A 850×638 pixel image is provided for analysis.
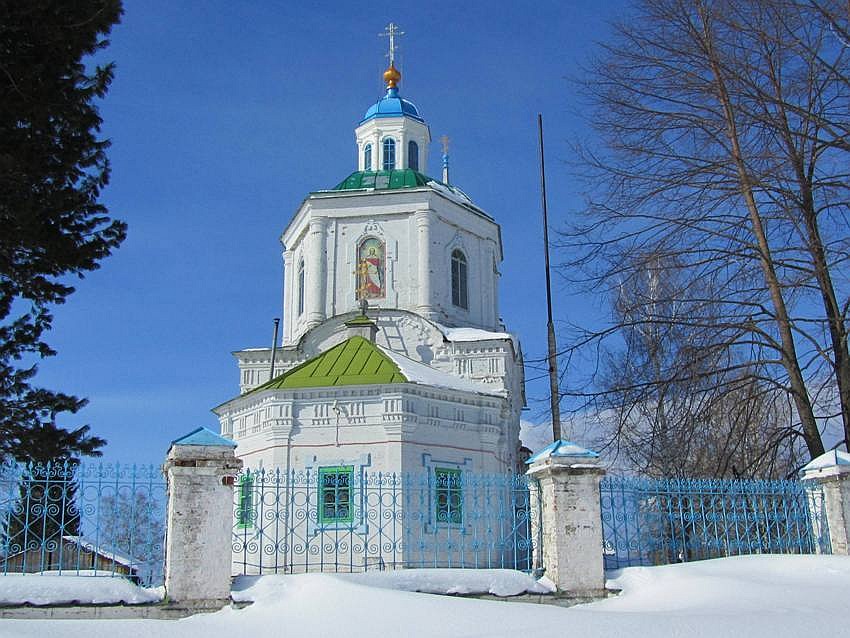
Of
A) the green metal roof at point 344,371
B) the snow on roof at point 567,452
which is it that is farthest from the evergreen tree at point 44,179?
the snow on roof at point 567,452

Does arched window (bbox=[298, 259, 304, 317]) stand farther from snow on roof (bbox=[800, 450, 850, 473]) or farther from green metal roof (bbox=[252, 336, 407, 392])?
snow on roof (bbox=[800, 450, 850, 473])

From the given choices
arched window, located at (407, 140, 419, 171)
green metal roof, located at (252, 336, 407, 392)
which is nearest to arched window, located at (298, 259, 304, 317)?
arched window, located at (407, 140, 419, 171)

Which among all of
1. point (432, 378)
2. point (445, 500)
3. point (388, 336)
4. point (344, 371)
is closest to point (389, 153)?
point (388, 336)

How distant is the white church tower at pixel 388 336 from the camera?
16.0 metres

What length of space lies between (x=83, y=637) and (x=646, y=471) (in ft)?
45.7

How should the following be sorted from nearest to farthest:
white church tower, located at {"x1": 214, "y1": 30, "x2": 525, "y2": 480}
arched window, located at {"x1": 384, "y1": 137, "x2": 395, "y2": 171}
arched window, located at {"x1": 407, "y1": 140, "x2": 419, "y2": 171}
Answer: white church tower, located at {"x1": 214, "y1": 30, "x2": 525, "y2": 480} → arched window, located at {"x1": 384, "y1": 137, "x2": 395, "y2": 171} → arched window, located at {"x1": 407, "y1": 140, "x2": 419, "y2": 171}

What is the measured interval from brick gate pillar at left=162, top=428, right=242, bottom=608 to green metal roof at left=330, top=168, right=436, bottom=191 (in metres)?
15.2

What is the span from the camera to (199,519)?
8000 millimetres

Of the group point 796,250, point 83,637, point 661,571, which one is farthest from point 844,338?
point 83,637

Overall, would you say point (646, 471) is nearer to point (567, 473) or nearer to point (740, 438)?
point (740, 438)

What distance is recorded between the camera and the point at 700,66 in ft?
36.7

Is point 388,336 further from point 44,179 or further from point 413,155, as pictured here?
point 44,179

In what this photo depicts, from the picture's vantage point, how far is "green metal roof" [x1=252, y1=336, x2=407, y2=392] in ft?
53.4

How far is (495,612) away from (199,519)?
2.78m
